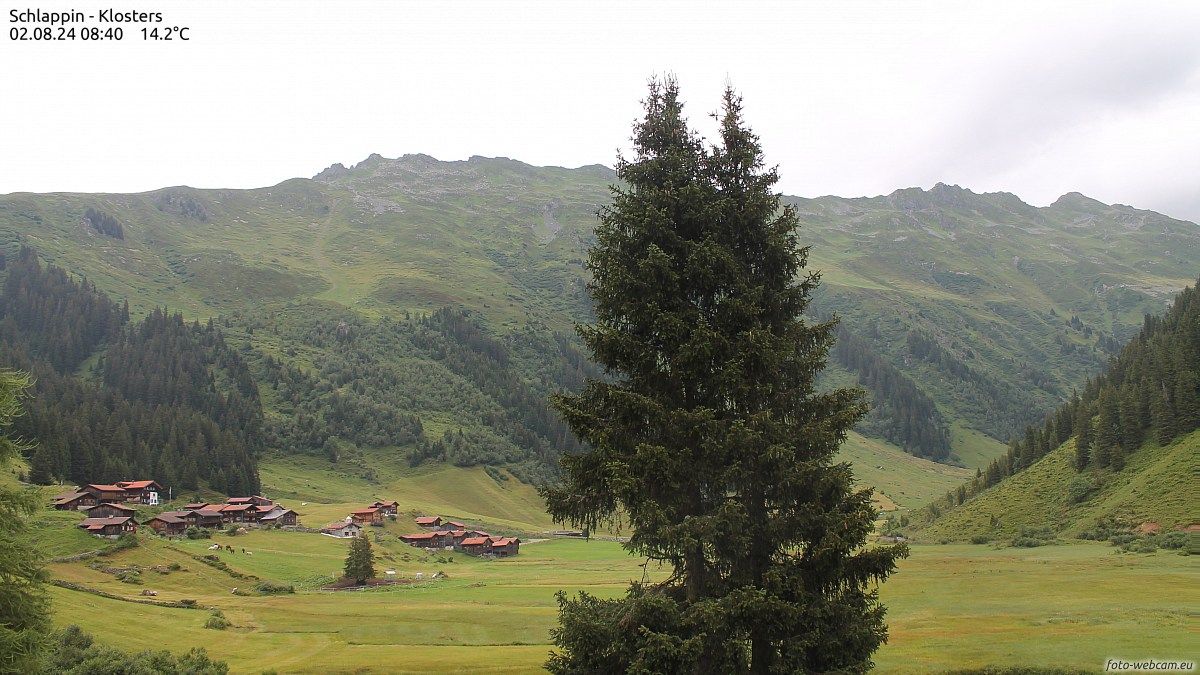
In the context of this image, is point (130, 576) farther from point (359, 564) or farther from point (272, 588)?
point (359, 564)

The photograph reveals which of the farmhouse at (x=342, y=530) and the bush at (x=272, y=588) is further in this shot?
the farmhouse at (x=342, y=530)

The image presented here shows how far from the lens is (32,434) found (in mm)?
134875

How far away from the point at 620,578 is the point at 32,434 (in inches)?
4999

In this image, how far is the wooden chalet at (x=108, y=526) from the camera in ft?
274

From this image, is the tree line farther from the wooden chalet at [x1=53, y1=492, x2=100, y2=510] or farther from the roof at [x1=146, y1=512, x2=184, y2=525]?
the wooden chalet at [x1=53, y1=492, x2=100, y2=510]

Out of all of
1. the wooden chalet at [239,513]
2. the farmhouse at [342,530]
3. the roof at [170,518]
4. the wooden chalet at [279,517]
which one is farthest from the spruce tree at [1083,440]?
the roof at [170,518]

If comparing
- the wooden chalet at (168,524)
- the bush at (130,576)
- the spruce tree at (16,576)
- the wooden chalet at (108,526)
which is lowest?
the wooden chalet at (168,524)

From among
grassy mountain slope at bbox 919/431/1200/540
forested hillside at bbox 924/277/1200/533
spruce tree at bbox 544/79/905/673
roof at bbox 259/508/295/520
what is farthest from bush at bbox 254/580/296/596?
forested hillside at bbox 924/277/1200/533

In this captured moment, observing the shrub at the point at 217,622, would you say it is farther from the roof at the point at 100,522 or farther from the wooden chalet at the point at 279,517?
the wooden chalet at the point at 279,517

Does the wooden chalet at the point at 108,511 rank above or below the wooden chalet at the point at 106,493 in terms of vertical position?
above

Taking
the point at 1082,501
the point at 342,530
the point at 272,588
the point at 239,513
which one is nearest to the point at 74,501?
the point at 239,513

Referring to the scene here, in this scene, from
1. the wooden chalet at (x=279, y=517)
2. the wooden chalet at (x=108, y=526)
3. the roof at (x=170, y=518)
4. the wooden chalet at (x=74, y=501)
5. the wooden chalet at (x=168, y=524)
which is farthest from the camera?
the wooden chalet at (x=279, y=517)

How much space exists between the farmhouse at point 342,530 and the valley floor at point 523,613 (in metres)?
30.9

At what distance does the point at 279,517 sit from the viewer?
420 ft
